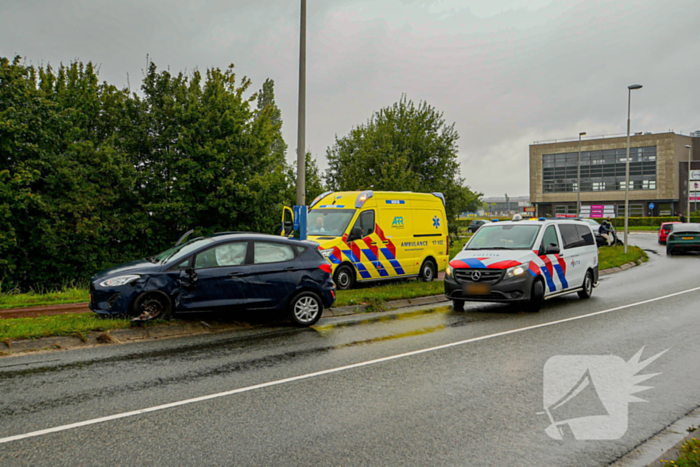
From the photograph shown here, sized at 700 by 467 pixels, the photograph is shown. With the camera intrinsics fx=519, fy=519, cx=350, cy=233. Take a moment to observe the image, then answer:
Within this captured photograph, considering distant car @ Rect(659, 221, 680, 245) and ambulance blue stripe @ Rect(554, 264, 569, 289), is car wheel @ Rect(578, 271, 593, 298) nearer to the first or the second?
ambulance blue stripe @ Rect(554, 264, 569, 289)

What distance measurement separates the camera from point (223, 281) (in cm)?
843

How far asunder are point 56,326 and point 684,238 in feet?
94.7

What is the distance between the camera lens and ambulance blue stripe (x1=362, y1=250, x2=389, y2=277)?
1402cm

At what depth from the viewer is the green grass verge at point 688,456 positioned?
11.3 feet

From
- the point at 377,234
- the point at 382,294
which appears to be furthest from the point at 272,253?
the point at 377,234

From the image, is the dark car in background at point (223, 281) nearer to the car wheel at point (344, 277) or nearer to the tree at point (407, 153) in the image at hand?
the car wheel at point (344, 277)

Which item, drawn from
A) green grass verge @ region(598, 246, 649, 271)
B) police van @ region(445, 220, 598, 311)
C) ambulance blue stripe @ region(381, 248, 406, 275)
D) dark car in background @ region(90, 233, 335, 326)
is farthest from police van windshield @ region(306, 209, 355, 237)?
green grass verge @ region(598, 246, 649, 271)

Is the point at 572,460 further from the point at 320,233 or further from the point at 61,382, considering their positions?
the point at 320,233

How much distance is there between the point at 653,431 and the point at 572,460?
1076 millimetres

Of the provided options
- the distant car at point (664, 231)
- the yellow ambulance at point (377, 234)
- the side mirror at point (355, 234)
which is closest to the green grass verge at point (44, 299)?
the yellow ambulance at point (377, 234)

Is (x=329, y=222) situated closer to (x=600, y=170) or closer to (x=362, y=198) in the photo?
(x=362, y=198)

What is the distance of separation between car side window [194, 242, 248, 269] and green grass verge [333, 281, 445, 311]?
8.96 feet

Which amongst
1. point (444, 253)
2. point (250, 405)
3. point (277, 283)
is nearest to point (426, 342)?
point (277, 283)


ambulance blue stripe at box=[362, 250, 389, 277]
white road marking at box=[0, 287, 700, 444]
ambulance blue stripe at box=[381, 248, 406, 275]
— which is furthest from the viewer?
ambulance blue stripe at box=[381, 248, 406, 275]
